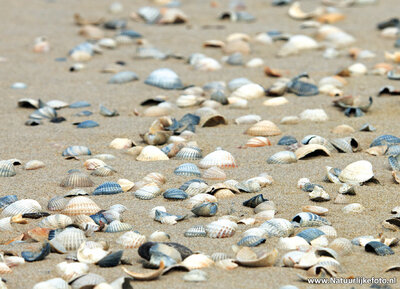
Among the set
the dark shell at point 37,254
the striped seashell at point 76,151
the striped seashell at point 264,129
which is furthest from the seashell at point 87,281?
the striped seashell at point 264,129

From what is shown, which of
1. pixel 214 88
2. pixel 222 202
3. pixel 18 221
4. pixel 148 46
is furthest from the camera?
pixel 148 46

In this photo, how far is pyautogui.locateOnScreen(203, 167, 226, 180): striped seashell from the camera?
3.84 metres

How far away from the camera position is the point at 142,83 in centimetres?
574

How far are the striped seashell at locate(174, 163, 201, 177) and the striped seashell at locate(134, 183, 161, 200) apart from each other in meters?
0.27

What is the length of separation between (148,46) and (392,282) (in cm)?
447

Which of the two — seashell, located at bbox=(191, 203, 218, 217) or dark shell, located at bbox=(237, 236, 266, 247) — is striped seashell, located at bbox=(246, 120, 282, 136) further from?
dark shell, located at bbox=(237, 236, 266, 247)

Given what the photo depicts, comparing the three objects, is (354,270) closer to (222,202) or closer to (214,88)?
(222,202)

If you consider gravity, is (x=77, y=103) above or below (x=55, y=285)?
below

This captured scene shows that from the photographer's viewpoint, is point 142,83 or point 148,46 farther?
point 148,46

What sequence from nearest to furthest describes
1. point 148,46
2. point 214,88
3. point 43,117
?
point 43,117, point 214,88, point 148,46

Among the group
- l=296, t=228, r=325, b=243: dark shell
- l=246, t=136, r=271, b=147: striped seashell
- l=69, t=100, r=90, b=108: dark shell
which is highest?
l=296, t=228, r=325, b=243: dark shell

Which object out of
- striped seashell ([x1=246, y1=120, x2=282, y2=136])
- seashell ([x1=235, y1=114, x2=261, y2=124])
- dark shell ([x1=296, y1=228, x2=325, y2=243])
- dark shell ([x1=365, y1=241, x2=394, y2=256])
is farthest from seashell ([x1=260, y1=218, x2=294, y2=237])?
seashell ([x1=235, y1=114, x2=261, y2=124])

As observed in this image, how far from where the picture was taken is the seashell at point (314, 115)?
4.81 m

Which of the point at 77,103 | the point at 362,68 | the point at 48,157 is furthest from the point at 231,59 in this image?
the point at 48,157
